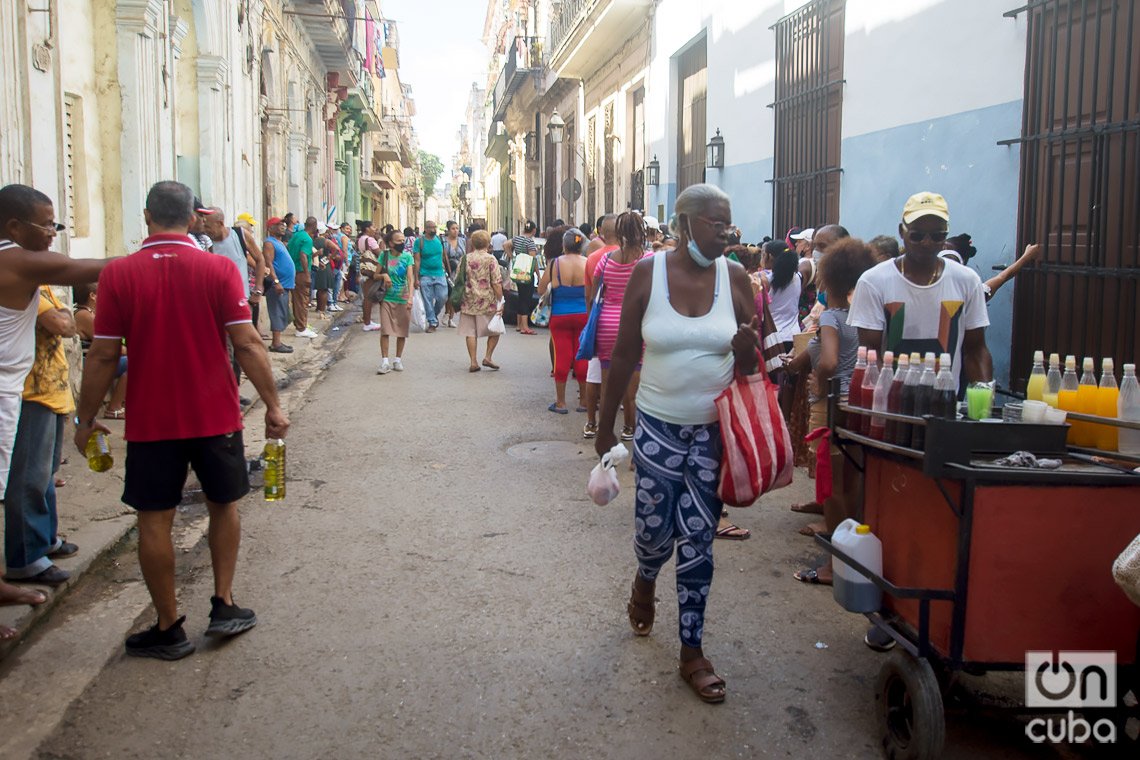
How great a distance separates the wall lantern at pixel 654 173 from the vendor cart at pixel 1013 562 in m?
15.7

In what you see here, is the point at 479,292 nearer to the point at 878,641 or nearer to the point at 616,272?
the point at 616,272

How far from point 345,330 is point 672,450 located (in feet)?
49.2

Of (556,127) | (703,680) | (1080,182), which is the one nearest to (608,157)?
(556,127)

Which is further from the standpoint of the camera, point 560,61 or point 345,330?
point 560,61

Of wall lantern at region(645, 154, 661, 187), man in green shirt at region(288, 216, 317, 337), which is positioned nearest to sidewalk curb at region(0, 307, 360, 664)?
man in green shirt at region(288, 216, 317, 337)

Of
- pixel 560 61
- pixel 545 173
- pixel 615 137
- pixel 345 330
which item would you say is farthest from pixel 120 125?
pixel 545 173

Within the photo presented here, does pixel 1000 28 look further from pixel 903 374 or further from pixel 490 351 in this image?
pixel 490 351

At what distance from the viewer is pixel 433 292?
17.1 m

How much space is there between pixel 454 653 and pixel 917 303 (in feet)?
7.73

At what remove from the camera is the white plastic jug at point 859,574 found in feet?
11.7

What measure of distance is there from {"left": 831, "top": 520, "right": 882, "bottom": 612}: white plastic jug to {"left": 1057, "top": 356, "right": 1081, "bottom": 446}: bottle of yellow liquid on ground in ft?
2.42

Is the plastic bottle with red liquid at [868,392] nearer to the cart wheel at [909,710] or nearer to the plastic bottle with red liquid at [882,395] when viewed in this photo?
the plastic bottle with red liquid at [882,395]

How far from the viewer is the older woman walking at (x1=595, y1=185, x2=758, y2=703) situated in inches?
152

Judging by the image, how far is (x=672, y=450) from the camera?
3.92 m
